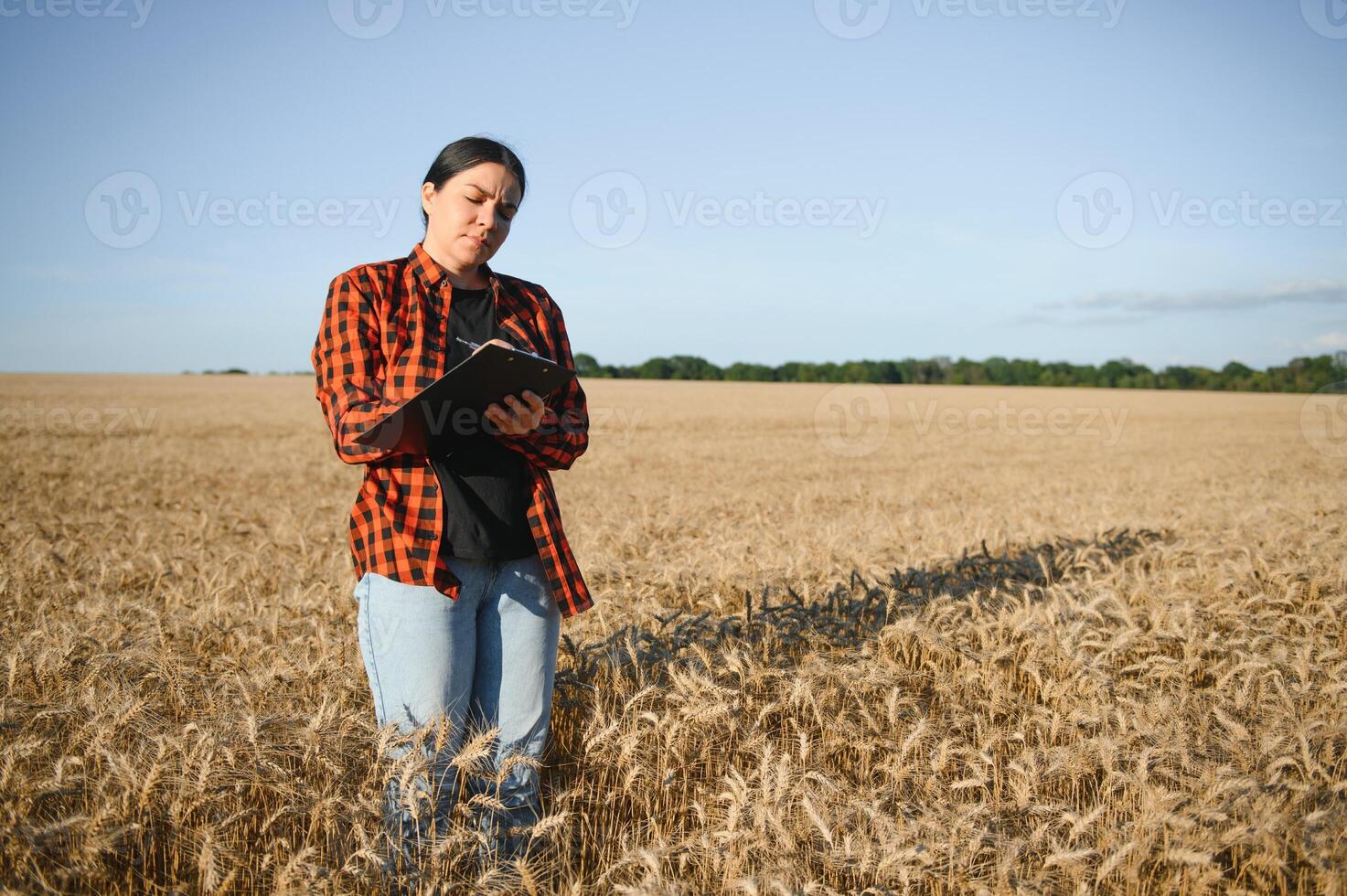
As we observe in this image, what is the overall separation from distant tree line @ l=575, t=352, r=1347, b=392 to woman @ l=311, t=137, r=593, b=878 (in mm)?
71919

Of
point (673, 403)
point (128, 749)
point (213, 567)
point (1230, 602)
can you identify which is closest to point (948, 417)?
point (673, 403)

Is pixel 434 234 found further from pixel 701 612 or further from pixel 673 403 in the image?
pixel 673 403

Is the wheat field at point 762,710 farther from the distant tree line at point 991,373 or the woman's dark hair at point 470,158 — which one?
the distant tree line at point 991,373

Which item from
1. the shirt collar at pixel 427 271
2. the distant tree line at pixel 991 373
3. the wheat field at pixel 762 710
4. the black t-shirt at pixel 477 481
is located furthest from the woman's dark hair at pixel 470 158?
the distant tree line at pixel 991 373

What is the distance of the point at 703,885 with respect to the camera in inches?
94.2

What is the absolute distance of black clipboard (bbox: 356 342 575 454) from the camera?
2.01 meters

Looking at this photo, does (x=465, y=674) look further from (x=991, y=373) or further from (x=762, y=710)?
(x=991, y=373)

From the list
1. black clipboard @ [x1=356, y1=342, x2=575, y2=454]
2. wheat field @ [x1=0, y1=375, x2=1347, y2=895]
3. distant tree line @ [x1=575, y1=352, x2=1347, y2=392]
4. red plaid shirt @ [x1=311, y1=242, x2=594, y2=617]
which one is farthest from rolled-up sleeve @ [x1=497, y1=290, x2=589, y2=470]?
distant tree line @ [x1=575, y1=352, x2=1347, y2=392]

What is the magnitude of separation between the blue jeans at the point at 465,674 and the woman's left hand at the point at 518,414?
44cm

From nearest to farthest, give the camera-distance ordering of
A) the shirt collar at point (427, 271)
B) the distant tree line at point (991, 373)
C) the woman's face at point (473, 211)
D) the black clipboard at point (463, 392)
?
the black clipboard at point (463, 392) → the woman's face at point (473, 211) → the shirt collar at point (427, 271) → the distant tree line at point (991, 373)

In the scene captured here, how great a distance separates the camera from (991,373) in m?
81.8

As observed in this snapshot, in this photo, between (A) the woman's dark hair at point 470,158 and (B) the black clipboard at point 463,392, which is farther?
(A) the woman's dark hair at point 470,158

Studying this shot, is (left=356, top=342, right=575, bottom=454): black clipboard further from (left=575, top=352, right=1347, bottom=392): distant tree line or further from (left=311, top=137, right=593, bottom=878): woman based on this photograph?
(left=575, top=352, right=1347, bottom=392): distant tree line

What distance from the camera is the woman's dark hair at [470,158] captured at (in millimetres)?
2373
